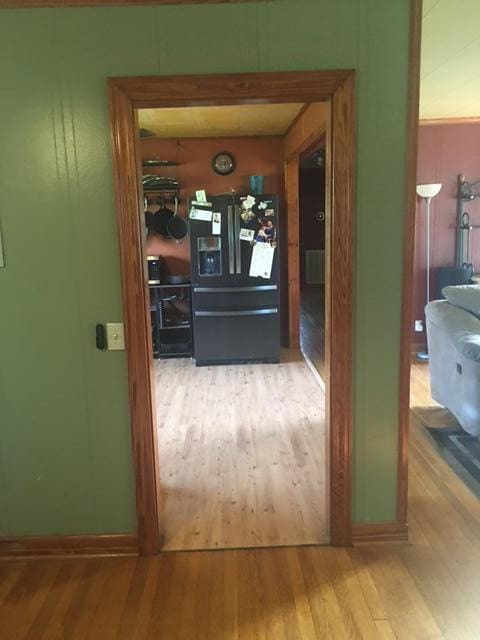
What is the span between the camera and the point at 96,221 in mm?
2061

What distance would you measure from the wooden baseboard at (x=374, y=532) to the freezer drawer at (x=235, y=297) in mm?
3121

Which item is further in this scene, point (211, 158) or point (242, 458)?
point (211, 158)

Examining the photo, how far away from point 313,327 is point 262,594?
5.44 metres

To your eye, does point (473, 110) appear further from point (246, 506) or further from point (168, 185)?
point (246, 506)

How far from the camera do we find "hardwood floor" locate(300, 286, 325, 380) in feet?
18.2


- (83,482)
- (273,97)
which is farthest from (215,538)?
(273,97)

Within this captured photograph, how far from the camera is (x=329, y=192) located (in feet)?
6.81

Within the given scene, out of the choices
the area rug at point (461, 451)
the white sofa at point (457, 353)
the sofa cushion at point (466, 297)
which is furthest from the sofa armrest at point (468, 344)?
the area rug at point (461, 451)

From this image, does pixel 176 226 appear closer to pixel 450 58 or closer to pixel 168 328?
pixel 168 328

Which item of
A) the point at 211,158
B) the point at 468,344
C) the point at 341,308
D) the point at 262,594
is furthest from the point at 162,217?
the point at 262,594

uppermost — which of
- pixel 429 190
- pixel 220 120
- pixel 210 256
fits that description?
pixel 220 120

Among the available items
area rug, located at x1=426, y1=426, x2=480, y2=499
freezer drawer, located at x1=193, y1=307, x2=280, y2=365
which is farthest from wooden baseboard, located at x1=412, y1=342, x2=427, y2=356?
area rug, located at x1=426, y1=426, x2=480, y2=499

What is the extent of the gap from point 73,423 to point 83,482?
0.93 feet

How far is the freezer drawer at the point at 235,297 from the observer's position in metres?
5.15
